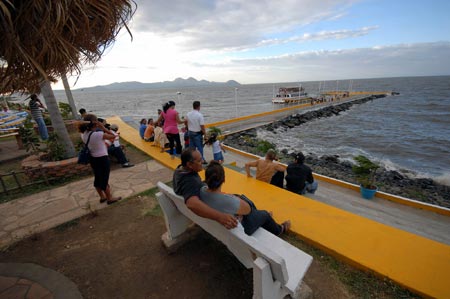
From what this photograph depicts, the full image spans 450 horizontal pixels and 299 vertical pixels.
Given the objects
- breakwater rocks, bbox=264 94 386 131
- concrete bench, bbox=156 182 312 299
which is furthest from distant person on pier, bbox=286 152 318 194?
breakwater rocks, bbox=264 94 386 131

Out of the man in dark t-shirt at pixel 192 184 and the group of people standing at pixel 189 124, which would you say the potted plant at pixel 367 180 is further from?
the man in dark t-shirt at pixel 192 184

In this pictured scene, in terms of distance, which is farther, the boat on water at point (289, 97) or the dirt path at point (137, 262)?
the boat on water at point (289, 97)

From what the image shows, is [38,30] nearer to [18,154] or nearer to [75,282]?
[75,282]

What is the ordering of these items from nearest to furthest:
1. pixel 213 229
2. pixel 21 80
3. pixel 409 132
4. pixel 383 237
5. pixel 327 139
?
1. pixel 21 80
2. pixel 213 229
3. pixel 383 237
4. pixel 327 139
5. pixel 409 132

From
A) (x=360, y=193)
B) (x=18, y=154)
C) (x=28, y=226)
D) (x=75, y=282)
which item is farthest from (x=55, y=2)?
(x=18, y=154)

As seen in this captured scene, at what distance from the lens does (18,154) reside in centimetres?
677

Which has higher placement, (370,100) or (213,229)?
(213,229)

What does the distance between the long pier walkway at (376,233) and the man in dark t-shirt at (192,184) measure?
1665mm

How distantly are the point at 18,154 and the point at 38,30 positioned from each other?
783 centimetres

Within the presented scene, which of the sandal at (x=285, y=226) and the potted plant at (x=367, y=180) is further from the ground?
the sandal at (x=285, y=226)

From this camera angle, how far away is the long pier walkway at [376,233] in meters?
2.21

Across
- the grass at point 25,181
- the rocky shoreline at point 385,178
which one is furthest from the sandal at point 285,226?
the rocky shoreline at point 385,178

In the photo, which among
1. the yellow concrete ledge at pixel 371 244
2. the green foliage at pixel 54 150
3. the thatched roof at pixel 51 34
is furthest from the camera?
the green foliage at pixel 54 150

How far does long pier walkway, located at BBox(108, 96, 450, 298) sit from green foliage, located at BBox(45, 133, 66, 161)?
4288mm
